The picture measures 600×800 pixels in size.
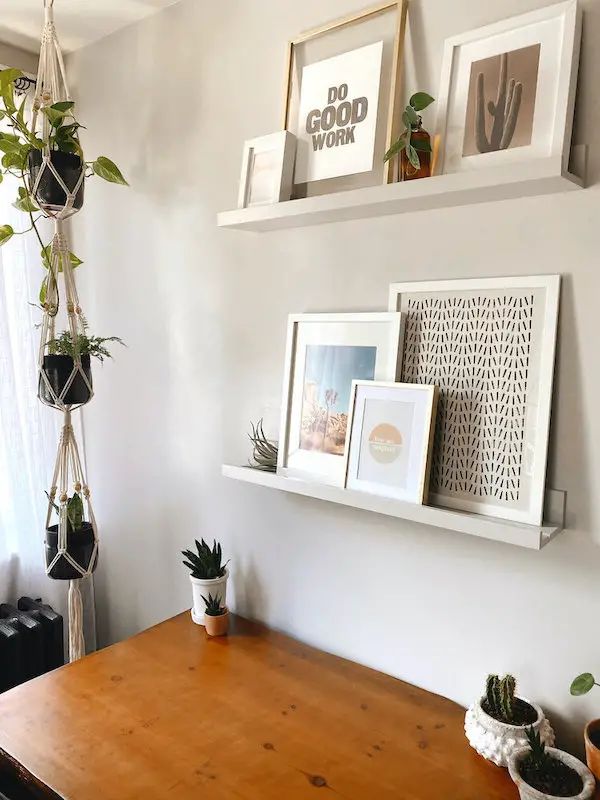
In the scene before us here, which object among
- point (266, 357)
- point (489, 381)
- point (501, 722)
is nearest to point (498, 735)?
point (501, 722)

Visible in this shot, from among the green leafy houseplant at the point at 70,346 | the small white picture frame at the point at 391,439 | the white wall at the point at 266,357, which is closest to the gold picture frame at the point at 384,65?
the white wall at the point at 266,357

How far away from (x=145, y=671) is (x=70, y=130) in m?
1.37

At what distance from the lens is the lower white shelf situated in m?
1.18

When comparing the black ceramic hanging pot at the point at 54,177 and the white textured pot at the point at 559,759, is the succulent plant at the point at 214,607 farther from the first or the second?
the black ceramic hanging pot at the point at 54,177

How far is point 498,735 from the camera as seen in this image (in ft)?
3.94

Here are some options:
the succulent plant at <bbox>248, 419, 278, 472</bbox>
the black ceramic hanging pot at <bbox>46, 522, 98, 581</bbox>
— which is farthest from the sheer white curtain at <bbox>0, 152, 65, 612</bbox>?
the succulent plant at <bbox>248, 419, 278, 472</bbox>

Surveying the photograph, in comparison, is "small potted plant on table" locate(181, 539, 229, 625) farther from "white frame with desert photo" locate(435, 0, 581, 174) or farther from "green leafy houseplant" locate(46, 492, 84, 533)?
"white frame with desert photo" locate(435, 0, 581, 174)

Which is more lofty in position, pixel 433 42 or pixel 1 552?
pixel 433 42

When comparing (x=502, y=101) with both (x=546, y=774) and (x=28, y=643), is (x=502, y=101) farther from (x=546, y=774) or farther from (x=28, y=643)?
(x=28, y=643)

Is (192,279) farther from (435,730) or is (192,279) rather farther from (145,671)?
(435,730)

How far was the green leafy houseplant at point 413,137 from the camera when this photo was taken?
1296mm

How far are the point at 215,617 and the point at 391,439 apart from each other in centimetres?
69

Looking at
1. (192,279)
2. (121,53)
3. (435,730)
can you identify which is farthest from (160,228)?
(435,730)

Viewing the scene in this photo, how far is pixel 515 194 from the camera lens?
125cm
